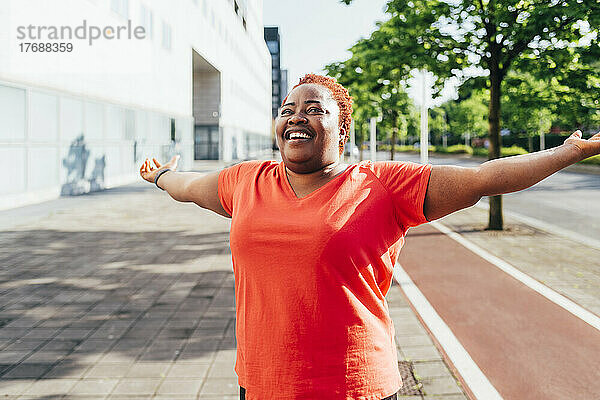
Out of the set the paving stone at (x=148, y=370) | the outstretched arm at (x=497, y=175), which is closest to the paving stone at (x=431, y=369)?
the paving stone at (x=148, y=370)

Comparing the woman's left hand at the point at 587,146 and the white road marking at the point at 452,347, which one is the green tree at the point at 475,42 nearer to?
the white road marking at the point at 452,347

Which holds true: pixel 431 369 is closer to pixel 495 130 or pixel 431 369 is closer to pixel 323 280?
pixel 323 280

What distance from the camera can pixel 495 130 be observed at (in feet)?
37.9

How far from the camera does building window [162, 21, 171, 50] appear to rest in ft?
84.7

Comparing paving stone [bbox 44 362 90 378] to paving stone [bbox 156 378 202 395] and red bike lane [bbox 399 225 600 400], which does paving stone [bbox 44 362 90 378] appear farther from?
red bike lane [bbox 399 225 600 400]

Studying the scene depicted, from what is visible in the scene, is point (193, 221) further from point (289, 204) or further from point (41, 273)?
point (289, 204)

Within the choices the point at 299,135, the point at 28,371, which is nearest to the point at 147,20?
the point at 28,371

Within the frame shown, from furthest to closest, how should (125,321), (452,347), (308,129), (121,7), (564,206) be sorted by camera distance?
1. (121,7)
2. (564,206)
3. (125,321)
4. (452,347)
5. (308,129)

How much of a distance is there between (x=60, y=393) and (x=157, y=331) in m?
1.37

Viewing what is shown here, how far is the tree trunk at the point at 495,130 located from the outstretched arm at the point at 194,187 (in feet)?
31.1

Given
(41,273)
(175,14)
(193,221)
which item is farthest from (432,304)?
(175,14)

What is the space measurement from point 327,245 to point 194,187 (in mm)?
864

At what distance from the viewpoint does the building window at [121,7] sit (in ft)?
63.2

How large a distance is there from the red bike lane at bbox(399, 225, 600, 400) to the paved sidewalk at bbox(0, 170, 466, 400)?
0.45 meters
